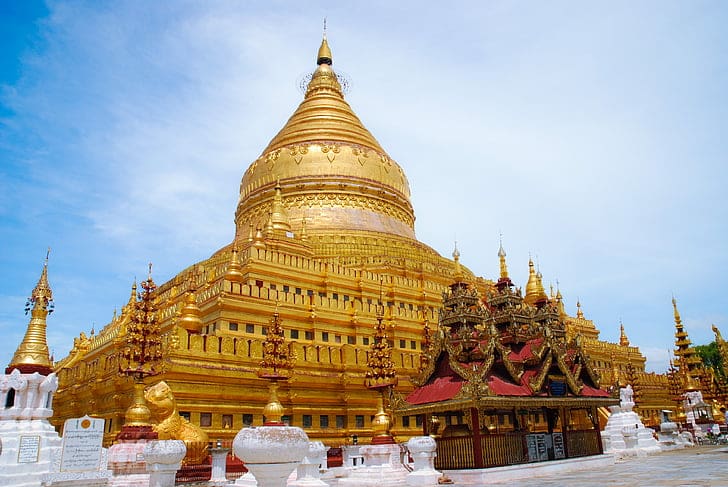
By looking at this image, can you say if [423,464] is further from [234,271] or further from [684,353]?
[684,353]

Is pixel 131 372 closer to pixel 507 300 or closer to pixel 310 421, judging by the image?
pixel 310 421

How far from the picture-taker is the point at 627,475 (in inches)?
594

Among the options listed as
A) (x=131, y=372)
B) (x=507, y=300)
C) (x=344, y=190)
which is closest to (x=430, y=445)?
(x=507, y=300)

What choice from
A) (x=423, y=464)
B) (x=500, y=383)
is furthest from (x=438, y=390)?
(x=423, y=464)

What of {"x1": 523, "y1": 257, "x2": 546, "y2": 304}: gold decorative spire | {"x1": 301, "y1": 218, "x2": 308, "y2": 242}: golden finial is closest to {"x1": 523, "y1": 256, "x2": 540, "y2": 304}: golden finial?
{"x1": 523, "y1": 257, "x2": 546, "y2": 304}: gold decorative spire

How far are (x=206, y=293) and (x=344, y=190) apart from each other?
1509 centimetres

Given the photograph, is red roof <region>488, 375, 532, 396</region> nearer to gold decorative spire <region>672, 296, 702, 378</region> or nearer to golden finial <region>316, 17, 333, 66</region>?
gold decorative spire <region>672, 296, 702, 378</region>

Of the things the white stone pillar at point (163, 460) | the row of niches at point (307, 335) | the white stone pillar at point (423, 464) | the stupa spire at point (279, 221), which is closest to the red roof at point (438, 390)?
the white stone pillar at point (423, 464)

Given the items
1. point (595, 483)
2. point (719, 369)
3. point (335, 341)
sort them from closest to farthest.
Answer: point (595, 483), point (335, 341), point (719, 369)

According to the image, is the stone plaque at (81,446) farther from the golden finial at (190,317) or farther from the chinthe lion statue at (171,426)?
the golden finial at (190,317)

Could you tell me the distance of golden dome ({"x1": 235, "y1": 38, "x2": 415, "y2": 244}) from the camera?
37625mm

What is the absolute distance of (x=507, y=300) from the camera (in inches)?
805

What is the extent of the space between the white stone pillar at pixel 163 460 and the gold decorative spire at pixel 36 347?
20.9 feet

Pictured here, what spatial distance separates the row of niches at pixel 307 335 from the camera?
25.0m
